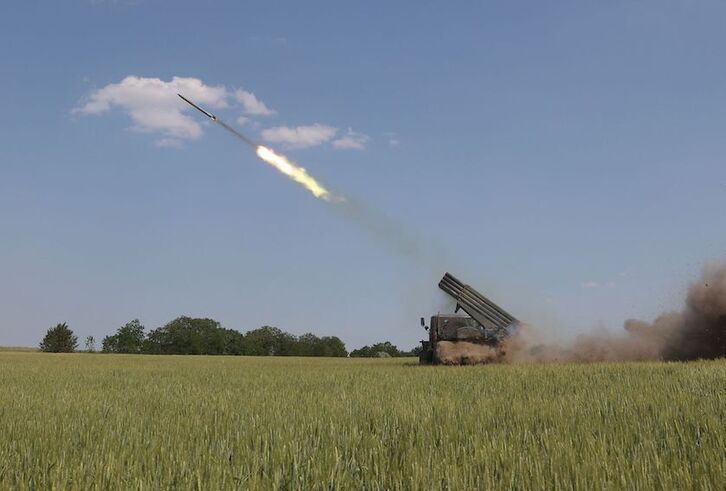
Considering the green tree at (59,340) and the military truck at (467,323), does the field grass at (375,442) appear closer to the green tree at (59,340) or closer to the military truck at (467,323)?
the military truck at (467,323)

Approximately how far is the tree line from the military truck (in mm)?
94684

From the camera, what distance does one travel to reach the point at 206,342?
127 metres

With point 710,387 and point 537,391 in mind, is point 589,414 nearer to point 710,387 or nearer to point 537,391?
point 537,391

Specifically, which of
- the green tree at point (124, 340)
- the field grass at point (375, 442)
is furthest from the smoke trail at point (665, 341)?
the green tree at point (124, 340)

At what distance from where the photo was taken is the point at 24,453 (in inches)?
197

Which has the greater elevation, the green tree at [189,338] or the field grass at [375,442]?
the green tree at [189,338]

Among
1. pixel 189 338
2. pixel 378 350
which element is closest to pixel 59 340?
pixel 189 338

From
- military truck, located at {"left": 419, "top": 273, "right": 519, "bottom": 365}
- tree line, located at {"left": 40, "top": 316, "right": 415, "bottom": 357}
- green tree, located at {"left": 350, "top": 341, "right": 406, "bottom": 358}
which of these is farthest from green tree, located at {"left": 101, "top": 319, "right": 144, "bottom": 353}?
military truck, located at {"left": 419, "top": 273, "right": 519, "bottom": 365}

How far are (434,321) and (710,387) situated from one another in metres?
15.5

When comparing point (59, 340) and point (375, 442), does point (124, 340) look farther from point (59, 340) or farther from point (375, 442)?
point (375, 442)

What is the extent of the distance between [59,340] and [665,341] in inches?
4507

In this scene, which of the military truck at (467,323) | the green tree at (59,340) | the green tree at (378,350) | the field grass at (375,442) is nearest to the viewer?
the field grass at (375,442)

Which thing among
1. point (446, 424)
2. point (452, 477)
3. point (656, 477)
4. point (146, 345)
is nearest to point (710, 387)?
point (446, 424)

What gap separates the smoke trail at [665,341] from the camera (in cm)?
2448
